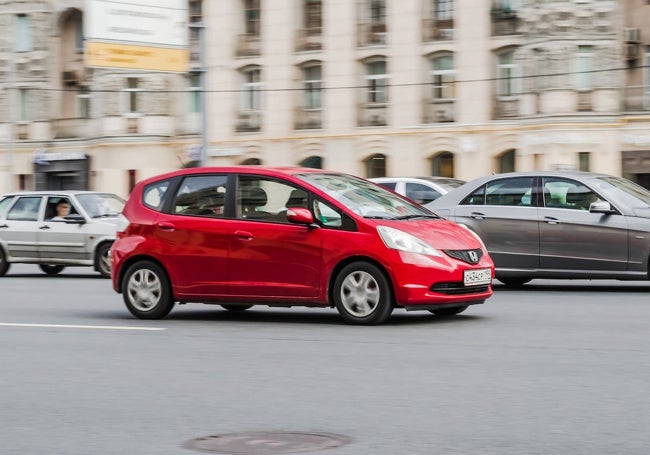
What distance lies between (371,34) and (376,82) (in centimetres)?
170

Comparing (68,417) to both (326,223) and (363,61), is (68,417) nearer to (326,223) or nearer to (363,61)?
(326,223)

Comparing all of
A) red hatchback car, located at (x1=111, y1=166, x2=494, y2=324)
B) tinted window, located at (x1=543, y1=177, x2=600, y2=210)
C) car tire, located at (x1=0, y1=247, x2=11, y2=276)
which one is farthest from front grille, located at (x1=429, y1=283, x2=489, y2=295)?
car tire, located at (x1=0, y1=247, x2=11, y2=276)

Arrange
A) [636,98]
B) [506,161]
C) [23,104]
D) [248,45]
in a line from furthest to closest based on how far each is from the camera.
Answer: [23,104]
[248,45]
[506,161]
[636,98]

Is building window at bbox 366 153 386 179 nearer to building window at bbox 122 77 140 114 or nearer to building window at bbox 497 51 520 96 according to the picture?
building window at bbox 497 51 520 96

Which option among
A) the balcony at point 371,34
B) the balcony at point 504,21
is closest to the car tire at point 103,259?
the balcony at point 504,21

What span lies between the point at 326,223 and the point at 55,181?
45832 millimetres

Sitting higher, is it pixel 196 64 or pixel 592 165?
pixel 196 64

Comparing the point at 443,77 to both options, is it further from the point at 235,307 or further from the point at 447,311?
the point at 447,311

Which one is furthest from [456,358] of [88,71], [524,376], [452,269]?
[88,71]

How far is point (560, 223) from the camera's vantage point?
17.1 metres

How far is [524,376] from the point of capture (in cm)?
909

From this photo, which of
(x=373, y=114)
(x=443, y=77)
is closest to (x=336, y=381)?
(x=443, y=77)

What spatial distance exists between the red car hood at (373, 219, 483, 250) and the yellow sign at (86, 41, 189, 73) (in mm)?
26230

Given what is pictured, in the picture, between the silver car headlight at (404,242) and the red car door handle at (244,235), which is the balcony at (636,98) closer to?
the red car door handle at (244,235)
